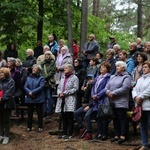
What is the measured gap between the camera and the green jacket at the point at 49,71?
969cm

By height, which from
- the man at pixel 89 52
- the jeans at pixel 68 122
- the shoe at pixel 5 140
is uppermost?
the man at pixel 89 52

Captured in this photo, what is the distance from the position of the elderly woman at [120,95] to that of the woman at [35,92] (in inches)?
87.5

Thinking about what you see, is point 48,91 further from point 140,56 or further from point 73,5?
point 73,5

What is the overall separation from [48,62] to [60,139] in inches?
107

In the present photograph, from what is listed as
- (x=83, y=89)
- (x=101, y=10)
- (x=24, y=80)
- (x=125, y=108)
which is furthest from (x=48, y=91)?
(x=101, y=10)

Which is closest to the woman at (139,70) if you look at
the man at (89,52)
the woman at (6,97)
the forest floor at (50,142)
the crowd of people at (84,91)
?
the crowd of people at (84,91)

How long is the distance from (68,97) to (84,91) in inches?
18.5

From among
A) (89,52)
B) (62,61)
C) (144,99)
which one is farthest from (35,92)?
(144,99)

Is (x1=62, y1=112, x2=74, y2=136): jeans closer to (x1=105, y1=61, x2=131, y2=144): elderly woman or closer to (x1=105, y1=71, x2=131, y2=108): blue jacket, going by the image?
(x1=105, y1=61, x2=131, y2=144): elderly woman

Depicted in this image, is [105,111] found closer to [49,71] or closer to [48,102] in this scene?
[48,102]

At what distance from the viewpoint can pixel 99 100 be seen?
779cm

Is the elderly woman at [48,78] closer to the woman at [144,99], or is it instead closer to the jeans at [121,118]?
the jeans at [121,118]

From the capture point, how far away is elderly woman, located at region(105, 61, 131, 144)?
740 cm

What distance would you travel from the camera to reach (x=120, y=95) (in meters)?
7.46
